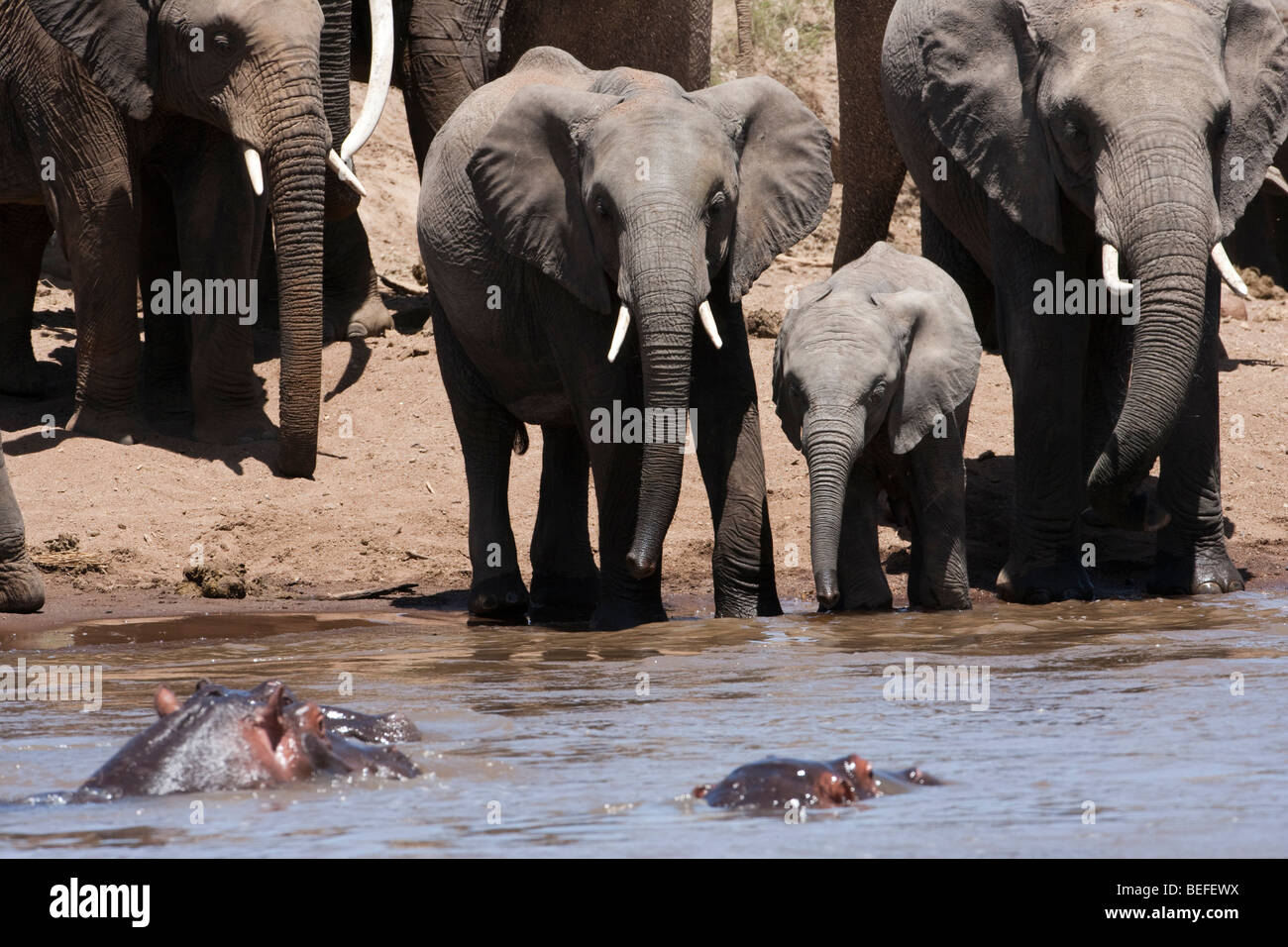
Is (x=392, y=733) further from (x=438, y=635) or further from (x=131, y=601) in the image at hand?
(x=131, y=601)

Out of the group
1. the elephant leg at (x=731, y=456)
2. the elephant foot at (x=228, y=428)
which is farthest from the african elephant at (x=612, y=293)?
the elephant foot at (x=228, y=428)

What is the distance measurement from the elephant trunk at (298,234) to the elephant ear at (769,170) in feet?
8.26

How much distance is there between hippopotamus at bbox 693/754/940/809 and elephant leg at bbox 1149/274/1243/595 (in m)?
4.50

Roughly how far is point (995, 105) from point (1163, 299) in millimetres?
1594

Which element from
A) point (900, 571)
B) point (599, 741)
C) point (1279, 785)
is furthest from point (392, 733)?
point (900, 571)

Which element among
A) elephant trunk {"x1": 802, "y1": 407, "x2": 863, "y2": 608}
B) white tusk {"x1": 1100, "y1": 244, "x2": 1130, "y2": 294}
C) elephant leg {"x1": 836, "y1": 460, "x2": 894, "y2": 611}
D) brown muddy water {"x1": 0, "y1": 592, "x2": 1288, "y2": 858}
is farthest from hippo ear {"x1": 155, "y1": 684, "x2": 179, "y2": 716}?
white tusk {"x1": 1100, "y1": 244, "x2": 1130, "y2": 294}

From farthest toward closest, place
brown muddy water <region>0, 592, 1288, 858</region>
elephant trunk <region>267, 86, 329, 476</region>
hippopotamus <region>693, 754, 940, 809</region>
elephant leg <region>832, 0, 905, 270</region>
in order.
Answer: elephant leg <region>832, 0, 905, 270</region>, elephant trunk <region>267, 86, 329, 476</region>, hippopotamus <region>693, 754, 940, 809</region>, brown muddy water <region>0, 592, 1288, 858</region>

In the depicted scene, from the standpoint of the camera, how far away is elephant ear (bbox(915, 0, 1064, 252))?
927 cm

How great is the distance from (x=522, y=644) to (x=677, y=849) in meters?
3.69

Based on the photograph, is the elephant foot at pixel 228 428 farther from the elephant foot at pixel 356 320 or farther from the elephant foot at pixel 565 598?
the elephant foot at pixel 565 598

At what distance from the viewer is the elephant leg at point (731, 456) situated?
337 inches

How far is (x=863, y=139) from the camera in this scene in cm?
1404

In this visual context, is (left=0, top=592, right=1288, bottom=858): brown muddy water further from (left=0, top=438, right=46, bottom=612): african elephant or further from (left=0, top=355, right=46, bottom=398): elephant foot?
(left=0, top=355, right=46, bottom=398): elephant foot
